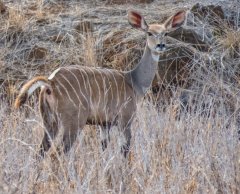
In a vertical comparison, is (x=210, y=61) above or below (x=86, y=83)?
below

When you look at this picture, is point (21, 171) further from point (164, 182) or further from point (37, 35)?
point (37, 35)

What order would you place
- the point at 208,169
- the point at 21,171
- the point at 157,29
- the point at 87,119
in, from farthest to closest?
the point at 157,29 < the point at 87,119 < the point at 208,169 < the point at 21,171

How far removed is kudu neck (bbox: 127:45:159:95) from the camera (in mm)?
5001

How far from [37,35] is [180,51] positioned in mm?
1511

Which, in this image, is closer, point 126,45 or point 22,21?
point 126,45

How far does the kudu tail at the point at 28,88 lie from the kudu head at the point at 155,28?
1.09 meters

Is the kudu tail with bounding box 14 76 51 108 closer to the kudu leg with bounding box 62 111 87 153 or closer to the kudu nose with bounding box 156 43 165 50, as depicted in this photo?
the kudu leg with bounding box 62 111 87 153

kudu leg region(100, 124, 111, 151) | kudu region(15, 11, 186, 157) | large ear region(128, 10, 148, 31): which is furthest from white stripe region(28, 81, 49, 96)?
large ear region(128, 10, 148, 31)

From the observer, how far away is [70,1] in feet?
25.9

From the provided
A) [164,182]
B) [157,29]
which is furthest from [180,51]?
[164,182]

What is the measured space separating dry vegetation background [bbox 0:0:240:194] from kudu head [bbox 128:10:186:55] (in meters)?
0.43

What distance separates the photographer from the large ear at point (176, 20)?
5133 millimetres

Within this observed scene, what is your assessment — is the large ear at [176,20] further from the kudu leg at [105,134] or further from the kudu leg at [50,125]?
the kudu leg at [50,125]

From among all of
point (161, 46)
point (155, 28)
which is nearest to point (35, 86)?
point (161, 46)
